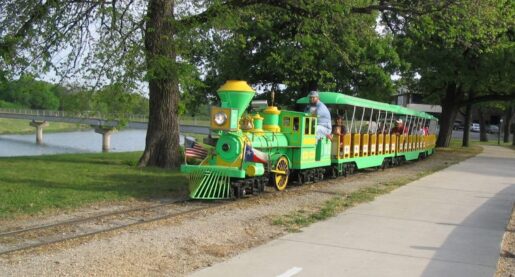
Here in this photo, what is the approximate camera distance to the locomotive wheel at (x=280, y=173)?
12.6 m

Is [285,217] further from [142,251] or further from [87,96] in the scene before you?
[87,96]

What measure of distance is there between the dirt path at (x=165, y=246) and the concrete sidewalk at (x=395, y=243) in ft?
1.49

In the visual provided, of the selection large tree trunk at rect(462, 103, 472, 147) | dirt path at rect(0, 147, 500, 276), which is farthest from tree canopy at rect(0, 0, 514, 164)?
large tree trunk at rect(462, 103, 472, 147)

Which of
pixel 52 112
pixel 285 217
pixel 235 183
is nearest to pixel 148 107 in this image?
pixel 235 183

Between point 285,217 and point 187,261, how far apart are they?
3.23 m

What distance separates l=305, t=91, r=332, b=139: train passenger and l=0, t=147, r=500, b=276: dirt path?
3.67 m

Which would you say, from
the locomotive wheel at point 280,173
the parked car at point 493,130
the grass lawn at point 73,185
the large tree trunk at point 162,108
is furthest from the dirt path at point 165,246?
the parked car at point 493,130

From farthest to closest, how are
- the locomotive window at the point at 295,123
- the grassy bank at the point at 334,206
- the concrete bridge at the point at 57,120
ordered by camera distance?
the concrete bridge at the point at 57,120 < the locomotive window at the point at 295,123 < the grassy bank at the point at 334,206

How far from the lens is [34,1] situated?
48.1 ft

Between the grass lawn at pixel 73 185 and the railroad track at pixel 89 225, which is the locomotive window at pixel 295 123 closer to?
the grass lawn at pixel 73 185

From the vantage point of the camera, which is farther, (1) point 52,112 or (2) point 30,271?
(1) point 52,112

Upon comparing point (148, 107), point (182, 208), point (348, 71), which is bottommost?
point (182, 208)

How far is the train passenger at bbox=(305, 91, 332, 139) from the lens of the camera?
1427 centimetres

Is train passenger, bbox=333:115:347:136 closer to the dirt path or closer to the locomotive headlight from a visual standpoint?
the dirt path
